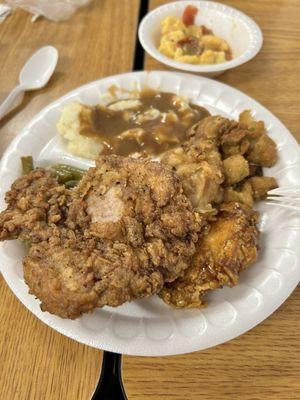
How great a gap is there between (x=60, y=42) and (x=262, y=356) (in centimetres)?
269

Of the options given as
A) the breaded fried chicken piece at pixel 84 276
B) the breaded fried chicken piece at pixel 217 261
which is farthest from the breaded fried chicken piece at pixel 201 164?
the breaded fried chicken piece at pixel 84 276

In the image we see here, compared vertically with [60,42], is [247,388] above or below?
below

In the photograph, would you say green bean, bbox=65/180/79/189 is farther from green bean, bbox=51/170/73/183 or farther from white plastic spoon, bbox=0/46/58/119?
white plastic spoon, bbox=0/46/58/119

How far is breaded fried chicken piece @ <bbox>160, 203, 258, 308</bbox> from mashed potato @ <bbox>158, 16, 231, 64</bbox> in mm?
1337

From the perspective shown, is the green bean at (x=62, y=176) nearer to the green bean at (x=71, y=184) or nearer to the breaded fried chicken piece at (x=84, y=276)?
the green bean at (x=71, y=184)

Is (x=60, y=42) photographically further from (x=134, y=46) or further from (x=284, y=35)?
(x=284, y=35)

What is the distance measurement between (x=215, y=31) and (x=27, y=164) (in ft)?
5.96

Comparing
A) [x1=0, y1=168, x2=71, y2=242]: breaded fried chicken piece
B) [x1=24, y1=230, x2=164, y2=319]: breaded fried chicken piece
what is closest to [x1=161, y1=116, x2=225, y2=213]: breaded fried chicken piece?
[x1=24, y1=230, x2=164, y2=319]: breaded fried chicken piece

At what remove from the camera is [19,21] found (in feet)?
10.5

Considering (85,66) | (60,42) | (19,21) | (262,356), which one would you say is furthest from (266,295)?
(19,21)

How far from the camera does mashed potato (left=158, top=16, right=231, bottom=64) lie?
2555mm

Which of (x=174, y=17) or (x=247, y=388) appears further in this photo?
(x=174, y=17)

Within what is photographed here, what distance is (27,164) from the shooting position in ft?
6.68

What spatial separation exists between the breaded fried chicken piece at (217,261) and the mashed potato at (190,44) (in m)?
1.34
